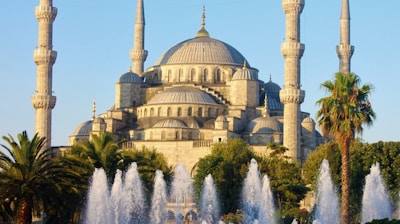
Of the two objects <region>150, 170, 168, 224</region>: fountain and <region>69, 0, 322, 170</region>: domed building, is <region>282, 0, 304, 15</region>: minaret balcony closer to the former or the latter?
<region>69, 0, 322, 170</region>: domed building

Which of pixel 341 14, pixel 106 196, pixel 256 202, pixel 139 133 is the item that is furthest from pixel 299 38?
pixel 106 196

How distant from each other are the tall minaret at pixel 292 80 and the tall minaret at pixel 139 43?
1720 cm

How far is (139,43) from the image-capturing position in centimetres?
8044

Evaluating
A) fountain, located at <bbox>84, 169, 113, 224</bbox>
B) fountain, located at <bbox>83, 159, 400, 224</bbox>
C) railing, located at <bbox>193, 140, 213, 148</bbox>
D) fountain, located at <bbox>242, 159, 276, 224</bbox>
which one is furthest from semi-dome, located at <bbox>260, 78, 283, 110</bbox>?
fountain, located at <bbox>84, 169, 113, 224</bbox>

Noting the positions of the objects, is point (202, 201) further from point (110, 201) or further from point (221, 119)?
point (221, 119)

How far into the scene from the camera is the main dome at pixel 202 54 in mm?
80750

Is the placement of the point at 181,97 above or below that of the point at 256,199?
above

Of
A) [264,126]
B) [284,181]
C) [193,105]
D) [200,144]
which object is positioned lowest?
[284,181]

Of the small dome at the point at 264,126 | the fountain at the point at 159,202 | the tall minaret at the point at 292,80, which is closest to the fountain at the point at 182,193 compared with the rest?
the tall minaret at the point at 292,80

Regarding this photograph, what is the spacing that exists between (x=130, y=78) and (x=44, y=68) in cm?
1323

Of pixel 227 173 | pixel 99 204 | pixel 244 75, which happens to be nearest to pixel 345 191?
pixel 99 204

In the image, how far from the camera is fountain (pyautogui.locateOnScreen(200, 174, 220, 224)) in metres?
48.6

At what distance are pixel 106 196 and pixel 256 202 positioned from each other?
43.2 ft

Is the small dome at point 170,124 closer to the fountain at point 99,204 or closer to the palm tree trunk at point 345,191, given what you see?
the fountain at point 99,204
